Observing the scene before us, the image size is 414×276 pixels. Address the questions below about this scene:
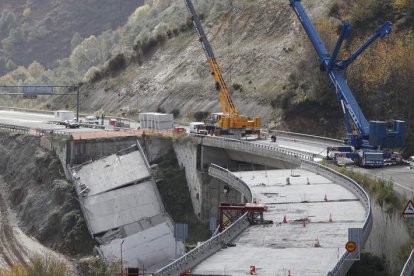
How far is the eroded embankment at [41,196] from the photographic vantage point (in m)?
73.4

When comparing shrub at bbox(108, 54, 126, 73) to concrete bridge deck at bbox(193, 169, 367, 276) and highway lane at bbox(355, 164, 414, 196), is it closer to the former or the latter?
highway lane at bbox(355, 164, 414, 196)

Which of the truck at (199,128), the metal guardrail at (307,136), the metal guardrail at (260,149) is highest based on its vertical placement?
the truck at (199,128)

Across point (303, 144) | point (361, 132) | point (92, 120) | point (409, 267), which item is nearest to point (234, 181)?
point (361, 132)

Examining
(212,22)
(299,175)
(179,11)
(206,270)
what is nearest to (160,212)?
(299,175)

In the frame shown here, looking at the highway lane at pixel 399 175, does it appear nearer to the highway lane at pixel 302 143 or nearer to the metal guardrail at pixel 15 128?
the highway lane at pixel 302 143

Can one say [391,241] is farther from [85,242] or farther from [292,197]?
[85,242]

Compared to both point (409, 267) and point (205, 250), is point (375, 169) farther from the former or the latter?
point (205, 250)

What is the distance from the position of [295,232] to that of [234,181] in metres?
17.1

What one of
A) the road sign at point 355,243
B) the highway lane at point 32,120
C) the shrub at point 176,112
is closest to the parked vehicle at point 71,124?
the highway lane at point 32,120

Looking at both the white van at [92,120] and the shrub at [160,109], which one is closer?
the white van at [92,120]

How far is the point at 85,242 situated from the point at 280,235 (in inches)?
1177

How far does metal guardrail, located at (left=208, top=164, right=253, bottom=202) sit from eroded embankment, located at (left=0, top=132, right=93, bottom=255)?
1198 centimetres

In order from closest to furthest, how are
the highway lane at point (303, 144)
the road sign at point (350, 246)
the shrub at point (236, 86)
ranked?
the road sign at point (350, 246), the highway lane at point (303, 144), the shrub at point (236, 86)

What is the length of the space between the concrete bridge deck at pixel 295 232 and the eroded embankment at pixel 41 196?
60.5ft
